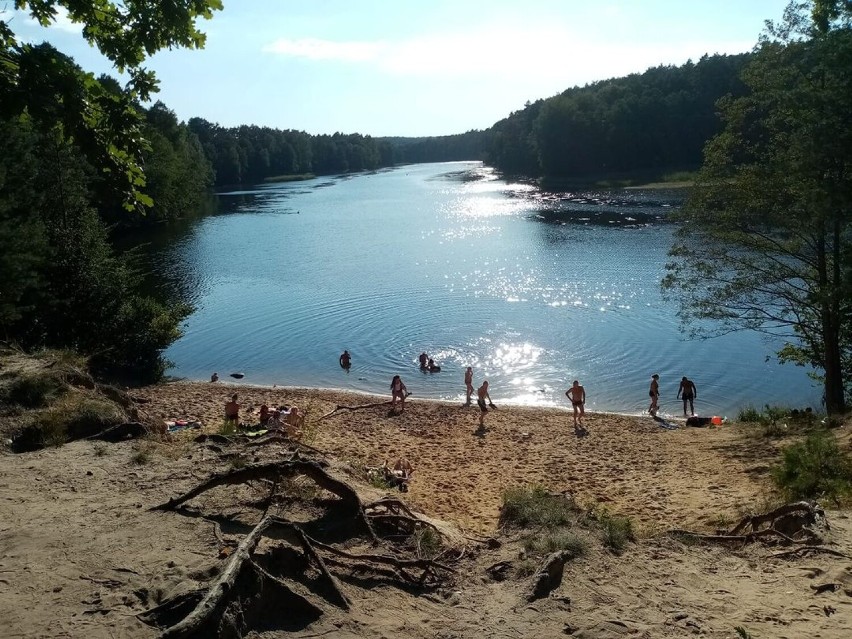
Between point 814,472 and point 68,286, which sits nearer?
point 814,472

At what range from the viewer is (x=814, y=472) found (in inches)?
424

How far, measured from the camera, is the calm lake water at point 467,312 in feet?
88.9

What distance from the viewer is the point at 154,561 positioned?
6391 mm

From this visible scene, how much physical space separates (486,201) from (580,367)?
68670 millimetres

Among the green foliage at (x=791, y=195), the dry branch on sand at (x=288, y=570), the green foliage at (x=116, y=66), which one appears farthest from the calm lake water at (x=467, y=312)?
the green foliage at (x=116, y=66)

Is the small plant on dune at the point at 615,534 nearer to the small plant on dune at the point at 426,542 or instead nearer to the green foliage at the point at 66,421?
the small plant on dune at the point at 426,542

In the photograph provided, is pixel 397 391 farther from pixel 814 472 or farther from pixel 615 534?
pixel 615 534

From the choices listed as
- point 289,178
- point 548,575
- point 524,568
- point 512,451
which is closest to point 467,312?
point 512,451

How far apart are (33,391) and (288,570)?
752cm

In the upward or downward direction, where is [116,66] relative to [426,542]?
upward

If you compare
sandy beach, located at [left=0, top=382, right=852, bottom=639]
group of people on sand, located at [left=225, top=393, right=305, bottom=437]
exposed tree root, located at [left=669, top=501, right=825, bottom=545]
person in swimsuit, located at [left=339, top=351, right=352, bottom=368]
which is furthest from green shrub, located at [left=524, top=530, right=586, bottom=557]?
person in swimsuit, located at [left=339, top=351, right=352, bottom=368]

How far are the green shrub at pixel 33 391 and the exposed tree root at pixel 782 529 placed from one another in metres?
10.3

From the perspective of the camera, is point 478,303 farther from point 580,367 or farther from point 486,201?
point 486,201

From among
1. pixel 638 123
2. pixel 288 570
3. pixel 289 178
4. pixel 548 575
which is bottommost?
pixel 548 575
